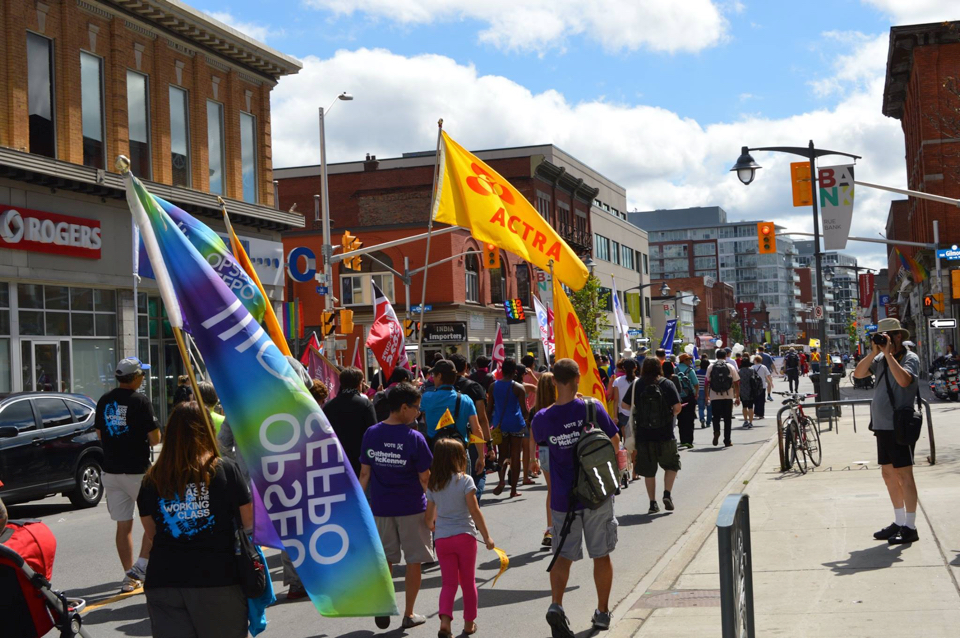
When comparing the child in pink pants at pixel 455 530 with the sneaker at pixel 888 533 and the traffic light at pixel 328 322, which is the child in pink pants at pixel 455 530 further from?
the traffic light at pixel 328 322

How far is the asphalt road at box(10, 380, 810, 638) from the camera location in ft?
25.2

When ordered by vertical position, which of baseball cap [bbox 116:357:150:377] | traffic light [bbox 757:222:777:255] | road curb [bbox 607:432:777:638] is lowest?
road curb [bbox 607:432:777:638]

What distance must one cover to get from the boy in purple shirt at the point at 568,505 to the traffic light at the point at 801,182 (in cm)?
2117

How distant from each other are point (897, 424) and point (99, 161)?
77.1 feet

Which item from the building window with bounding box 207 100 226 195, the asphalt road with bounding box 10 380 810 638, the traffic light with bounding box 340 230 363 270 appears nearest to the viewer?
the asphalt road with bounding box 10 380 810 638

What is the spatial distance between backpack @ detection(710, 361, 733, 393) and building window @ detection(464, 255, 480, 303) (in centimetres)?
3493

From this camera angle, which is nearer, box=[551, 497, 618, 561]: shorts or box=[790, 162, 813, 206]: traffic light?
box=[551, 497, 618, 561]: shorts

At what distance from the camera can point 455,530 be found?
7.21 metres

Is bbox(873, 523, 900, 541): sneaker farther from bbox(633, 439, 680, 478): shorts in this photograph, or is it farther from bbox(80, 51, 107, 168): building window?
bbox(80, 51, 107, 168): building window

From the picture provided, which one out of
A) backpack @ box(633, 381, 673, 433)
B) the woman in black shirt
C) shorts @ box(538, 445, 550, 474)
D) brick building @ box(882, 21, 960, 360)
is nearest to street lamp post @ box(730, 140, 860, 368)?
backpack @ box(633, 381, 673, 433)

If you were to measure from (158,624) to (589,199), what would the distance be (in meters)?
72.9

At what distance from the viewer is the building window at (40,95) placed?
2559 centimetres

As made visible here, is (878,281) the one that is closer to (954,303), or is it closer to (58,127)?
(954,303)

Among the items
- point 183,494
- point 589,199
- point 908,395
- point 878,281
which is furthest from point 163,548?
point 878,281
